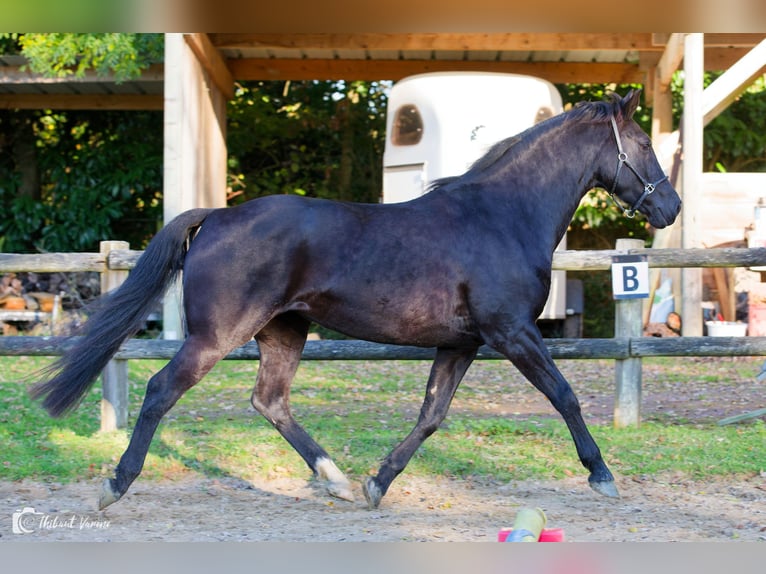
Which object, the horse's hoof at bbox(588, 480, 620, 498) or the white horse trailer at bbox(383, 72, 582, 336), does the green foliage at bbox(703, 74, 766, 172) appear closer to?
the white horse trailer at bbox(383, 72, 582, 336)

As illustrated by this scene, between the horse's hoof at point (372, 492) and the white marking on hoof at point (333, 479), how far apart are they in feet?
0.45

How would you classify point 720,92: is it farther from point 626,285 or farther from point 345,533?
point 345,533

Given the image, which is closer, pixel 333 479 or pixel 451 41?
pixel 333 479

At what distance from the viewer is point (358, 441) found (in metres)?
5.85

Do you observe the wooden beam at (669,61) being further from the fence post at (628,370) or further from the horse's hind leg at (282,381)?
the horse's hind leg at (282,381)

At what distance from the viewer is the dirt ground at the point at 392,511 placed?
13.1 feet

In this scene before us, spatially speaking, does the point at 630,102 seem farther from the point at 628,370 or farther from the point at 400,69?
the point at 400,69

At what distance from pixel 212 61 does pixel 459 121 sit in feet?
10.5

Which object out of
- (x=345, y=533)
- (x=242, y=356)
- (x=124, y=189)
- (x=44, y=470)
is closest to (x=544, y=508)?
(x=345, y=533)

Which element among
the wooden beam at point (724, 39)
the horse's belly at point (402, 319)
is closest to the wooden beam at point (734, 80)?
the wooden beam at point (724, 39)

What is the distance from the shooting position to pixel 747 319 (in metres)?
10.6

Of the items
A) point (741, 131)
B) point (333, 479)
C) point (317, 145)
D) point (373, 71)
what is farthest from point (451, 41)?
point (333, 479)

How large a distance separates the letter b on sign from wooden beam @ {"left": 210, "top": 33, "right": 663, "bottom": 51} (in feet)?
16.8

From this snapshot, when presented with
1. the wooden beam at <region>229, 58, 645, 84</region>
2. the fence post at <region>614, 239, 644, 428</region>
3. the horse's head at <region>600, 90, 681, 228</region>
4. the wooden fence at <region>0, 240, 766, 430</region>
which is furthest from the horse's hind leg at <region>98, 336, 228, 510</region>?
the wooden beam at <region>229, 58, 645, 84</region>
